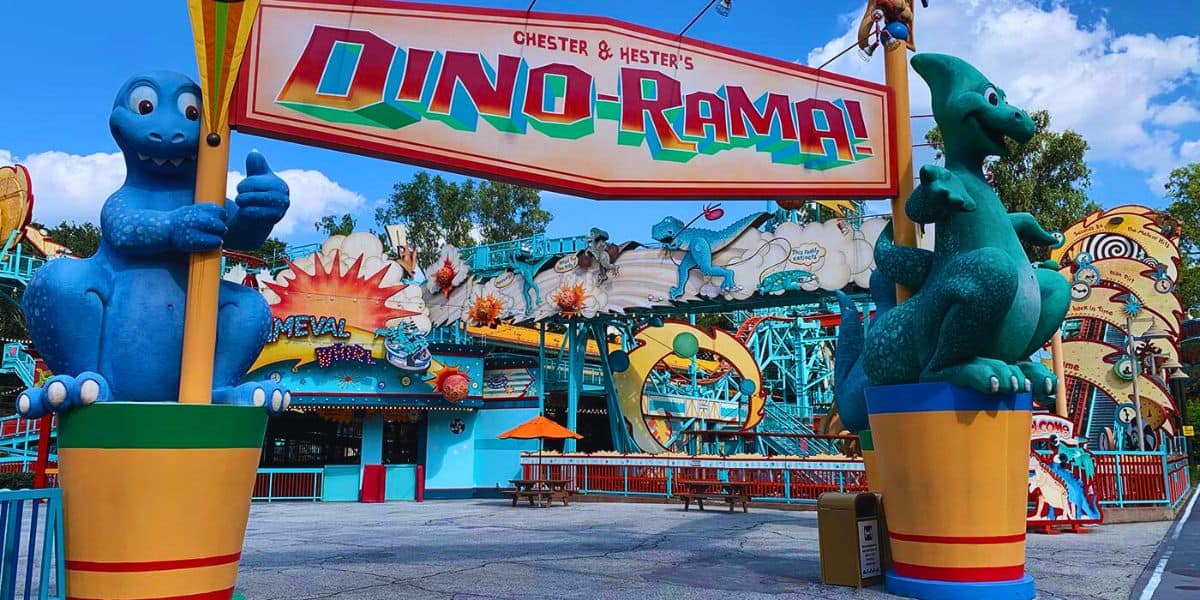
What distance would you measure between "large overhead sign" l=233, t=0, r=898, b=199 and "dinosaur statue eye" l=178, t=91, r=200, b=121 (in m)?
0.28

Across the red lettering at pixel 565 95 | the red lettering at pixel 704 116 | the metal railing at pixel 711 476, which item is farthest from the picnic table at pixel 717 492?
the red lettering at pixel 565 95

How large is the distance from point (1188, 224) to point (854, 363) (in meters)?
31.1

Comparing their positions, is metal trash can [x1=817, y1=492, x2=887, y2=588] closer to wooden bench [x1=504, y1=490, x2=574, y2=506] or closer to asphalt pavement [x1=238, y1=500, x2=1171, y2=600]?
asphalt pavement [x1=238, y1=500, x2=1171, y2=600]

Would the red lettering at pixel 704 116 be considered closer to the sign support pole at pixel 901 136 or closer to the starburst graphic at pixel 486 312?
the sign support pole at pixel 901 136

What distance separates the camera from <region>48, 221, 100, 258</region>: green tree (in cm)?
3975

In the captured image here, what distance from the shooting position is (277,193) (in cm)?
535

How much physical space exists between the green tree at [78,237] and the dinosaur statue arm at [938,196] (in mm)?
41170

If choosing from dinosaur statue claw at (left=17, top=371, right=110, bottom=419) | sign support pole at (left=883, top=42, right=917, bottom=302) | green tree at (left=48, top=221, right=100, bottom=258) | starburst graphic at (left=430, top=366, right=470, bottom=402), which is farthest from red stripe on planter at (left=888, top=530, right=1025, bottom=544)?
green tree at (left=48, top=221, right=100, bottom=258)

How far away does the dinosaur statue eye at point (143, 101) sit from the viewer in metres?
5.23

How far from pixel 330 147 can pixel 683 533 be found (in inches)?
310

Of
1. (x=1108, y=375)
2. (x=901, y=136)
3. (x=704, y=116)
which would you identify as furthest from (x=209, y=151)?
(x=1108, y=375)

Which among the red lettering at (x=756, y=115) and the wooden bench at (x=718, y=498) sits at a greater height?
the red lettering at (x=756, y=115)

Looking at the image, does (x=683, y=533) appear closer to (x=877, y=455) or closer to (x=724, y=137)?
(x=877, y=455)

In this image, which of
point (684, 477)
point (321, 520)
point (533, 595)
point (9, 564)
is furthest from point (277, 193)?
point (684, 477)
